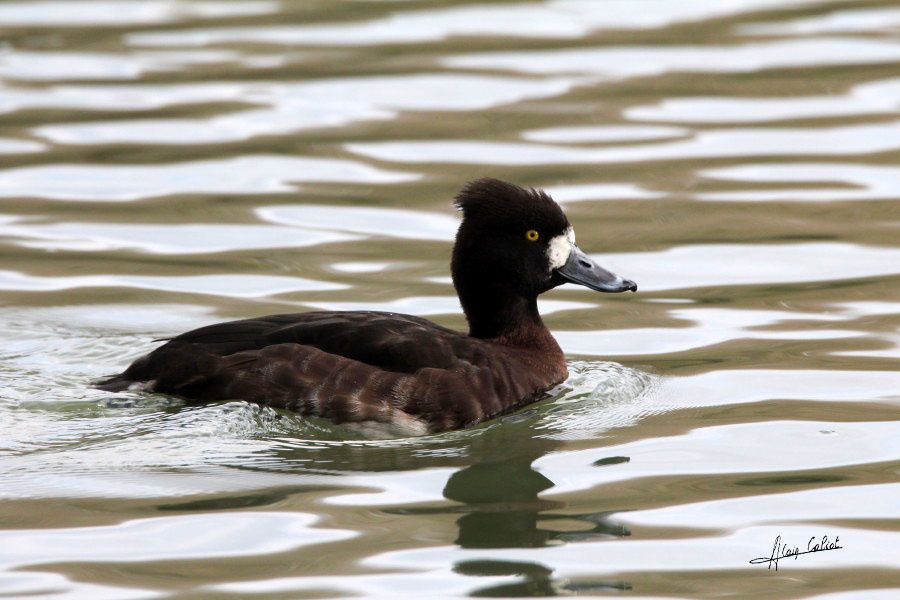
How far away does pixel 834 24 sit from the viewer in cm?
1509

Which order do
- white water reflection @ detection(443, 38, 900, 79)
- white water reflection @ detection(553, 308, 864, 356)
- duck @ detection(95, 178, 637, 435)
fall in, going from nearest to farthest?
1. duck @ detection(95, 178, 637, 435)
2. white water reflection @ detection(553, 308, 864, 356)
3. white water reflection @ detection(443, 38, 900, 79)

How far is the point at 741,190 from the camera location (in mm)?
11539

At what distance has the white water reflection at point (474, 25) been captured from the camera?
1508 cm

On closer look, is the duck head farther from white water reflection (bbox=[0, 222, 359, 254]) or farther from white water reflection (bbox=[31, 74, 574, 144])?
white water reflection (bbox=[31, 74, 574, 144])

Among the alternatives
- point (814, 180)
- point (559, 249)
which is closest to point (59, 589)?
point (559, 249)

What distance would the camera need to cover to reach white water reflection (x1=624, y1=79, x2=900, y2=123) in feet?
43.1

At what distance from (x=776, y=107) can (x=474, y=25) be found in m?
3.19

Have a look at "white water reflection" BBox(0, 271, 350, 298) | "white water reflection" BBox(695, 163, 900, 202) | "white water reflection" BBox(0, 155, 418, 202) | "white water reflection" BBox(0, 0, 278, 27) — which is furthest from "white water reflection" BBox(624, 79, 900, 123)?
Result: "white water reflection" BBox(0, 0, 278, 27)

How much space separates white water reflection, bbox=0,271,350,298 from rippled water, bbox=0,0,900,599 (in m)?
0.03

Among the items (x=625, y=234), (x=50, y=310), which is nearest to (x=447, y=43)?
(x=625, y=234)

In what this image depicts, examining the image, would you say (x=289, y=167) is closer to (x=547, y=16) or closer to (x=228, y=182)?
(x=228, y=182)

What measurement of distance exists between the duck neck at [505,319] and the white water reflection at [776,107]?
5170 mm

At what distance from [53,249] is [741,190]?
457cm

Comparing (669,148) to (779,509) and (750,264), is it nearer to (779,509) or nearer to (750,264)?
(750,264)
